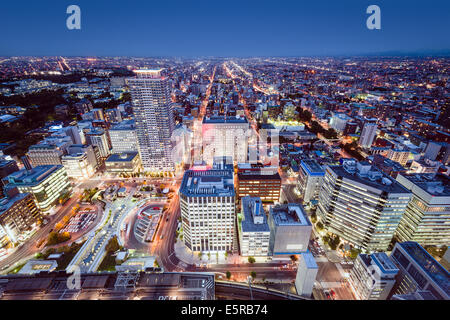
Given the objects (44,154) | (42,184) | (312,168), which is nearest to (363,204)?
(312,168)

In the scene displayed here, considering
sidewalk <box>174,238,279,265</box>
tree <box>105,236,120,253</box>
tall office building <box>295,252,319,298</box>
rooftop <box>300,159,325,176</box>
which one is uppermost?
rooftop <box>300,159,325,176</box>

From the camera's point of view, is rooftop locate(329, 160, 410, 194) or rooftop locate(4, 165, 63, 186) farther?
rooftop locate(4, 165, 63, 186)

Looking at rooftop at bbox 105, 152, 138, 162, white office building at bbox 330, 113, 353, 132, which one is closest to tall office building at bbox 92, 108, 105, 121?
rooftop at bbox 105, 152, 138, 162

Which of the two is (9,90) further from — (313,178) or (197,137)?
(313,178)

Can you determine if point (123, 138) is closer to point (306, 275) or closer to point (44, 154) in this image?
point (44, 154)

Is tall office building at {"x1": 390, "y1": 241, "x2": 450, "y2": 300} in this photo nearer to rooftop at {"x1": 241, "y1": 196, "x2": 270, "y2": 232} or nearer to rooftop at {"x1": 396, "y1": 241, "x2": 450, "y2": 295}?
rooftop at {"x1": 396, "y1": 241, "x2": 450, "y2": 295}

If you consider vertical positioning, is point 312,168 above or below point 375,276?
above

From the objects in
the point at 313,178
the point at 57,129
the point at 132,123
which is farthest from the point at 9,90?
the point at 313,178
